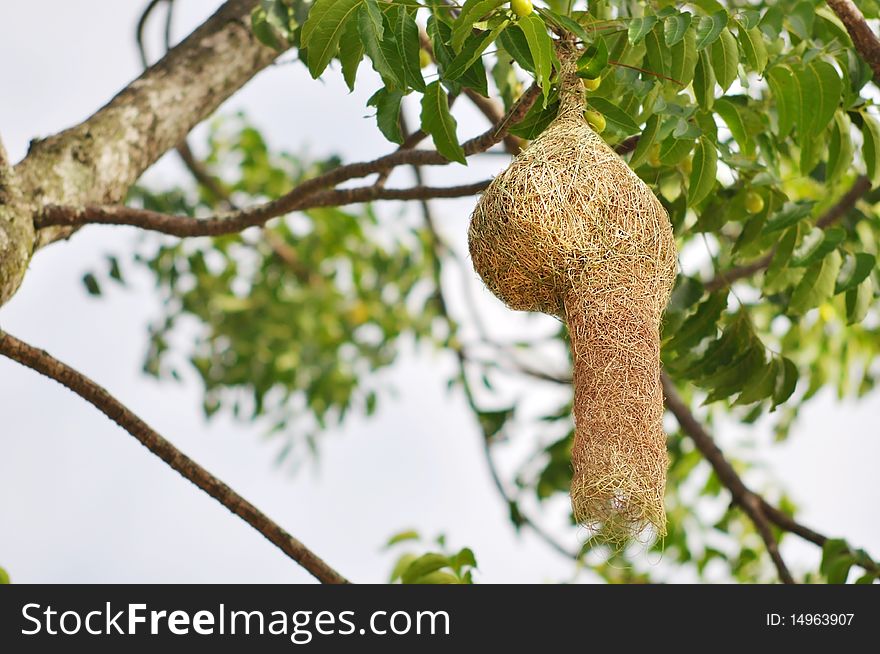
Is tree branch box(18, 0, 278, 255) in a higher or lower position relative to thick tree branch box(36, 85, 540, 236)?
higher

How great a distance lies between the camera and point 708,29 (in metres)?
1.99

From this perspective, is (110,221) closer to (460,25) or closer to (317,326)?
(460,25)

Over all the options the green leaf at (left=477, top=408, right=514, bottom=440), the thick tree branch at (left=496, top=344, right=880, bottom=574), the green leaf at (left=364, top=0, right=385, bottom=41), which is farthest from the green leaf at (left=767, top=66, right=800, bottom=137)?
the green leaf at (left=477, top=408, right=514, bottom=440)

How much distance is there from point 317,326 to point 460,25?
458cm

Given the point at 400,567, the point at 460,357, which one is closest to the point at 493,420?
the point at 460,357

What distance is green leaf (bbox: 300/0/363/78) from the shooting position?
188 centimetres

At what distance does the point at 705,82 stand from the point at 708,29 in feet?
0.44

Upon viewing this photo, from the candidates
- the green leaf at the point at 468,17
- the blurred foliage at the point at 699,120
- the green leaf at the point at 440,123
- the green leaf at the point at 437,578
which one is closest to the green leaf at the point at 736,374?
the blurred foliage at the point at 699,120

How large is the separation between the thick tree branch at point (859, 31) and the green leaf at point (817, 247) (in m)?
0.34

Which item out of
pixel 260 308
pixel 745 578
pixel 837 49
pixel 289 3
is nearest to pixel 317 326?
pixel 260 308

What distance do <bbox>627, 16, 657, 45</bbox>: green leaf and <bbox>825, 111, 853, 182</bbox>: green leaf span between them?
0.68 meters

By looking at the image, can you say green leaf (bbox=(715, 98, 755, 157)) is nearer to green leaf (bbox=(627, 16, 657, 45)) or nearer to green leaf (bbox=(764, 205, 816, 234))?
green leaf (bbox=(764, 205, 816, 234))

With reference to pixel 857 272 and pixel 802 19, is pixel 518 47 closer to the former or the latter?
pixel 802 19

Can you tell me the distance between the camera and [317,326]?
6332 millimetres
